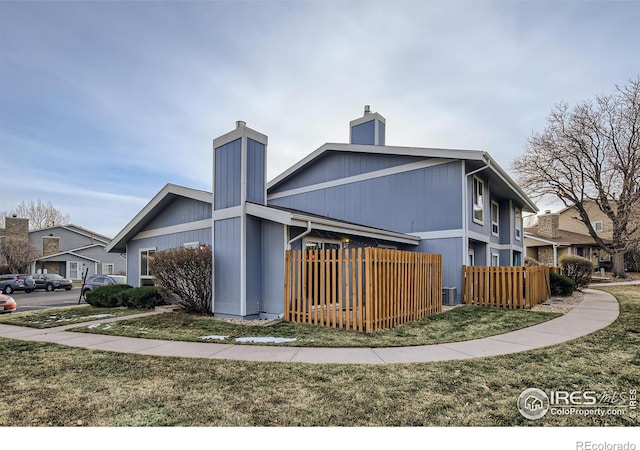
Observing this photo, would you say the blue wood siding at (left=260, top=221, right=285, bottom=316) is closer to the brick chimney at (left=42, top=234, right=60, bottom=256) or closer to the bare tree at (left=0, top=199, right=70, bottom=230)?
the brick chimney at (left=42, top=234, right=60, bottom=256)

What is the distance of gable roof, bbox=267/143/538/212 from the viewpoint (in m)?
11.8

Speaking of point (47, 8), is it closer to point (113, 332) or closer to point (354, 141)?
point (113, 332)

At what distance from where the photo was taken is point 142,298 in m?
11.7

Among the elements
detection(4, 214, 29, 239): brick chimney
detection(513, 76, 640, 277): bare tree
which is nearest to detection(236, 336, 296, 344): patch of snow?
detection(513, 76, 640, 277): bare tree

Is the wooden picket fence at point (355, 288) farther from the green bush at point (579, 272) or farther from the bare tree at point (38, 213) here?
the bare tree at point (38, 213)

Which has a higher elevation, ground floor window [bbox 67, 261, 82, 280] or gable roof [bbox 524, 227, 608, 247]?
gable roof [bbox 524, 227, 608, 247]

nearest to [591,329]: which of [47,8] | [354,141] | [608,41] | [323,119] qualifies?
[608,41]

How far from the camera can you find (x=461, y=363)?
16.3 ft

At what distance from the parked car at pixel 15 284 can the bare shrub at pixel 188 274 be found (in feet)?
68.3

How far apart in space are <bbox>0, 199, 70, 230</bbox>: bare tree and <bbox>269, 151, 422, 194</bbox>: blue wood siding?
42785 mm

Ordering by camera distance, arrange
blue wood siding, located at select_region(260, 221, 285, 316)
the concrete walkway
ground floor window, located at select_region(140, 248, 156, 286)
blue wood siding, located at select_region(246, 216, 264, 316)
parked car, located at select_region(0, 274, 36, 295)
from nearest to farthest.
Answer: the concrete walkway → blue wood siding, located at select_region(260, 221, 285, 316) → blue wood siding, located at select_region(246, 216, 264, 316) → ground floor window, located at select_region(140, 248, 156, 286) → parked car, located at select_region(0, 274, 36, 295)

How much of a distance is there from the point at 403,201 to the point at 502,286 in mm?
4471

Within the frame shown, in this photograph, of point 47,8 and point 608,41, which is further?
point 608,41
